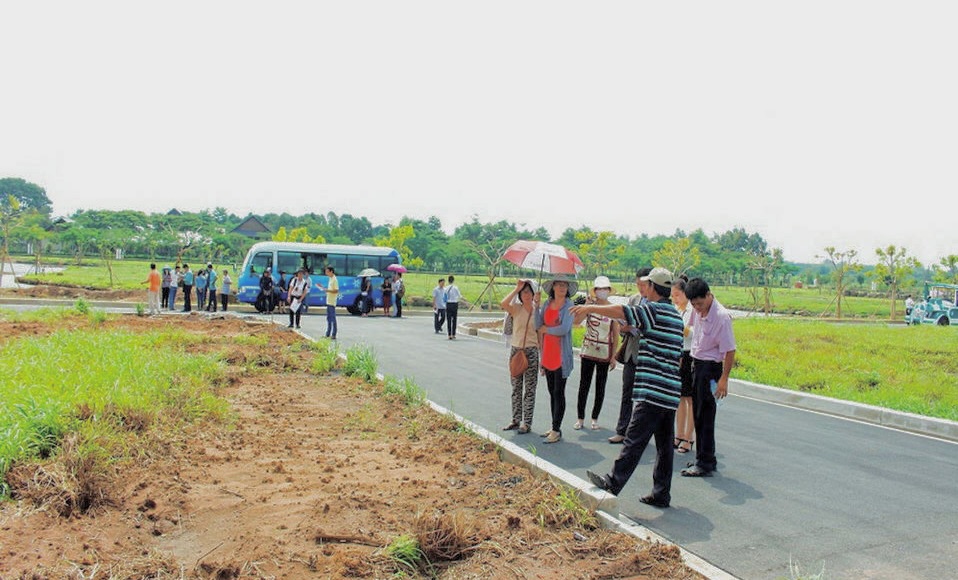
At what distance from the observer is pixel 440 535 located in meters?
4.21

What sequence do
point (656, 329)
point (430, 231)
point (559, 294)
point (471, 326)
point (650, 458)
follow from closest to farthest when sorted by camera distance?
1. point (656, 329)
2. point (650, 458)
3. point (559, 294)
4. point (471, 326)
5. point (430, 231)

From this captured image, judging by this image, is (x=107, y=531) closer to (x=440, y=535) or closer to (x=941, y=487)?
(x=440, y=535)

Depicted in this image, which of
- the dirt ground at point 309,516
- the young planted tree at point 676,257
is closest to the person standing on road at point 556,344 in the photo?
the dirt ground at point 309,516

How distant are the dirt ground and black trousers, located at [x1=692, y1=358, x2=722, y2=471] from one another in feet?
5.65

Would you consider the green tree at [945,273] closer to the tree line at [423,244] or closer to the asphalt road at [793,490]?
the tree line at [423,244]

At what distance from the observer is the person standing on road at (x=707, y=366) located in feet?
20.1

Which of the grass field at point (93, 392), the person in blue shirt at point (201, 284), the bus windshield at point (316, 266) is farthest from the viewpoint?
the bus windshield at point (316, 266)

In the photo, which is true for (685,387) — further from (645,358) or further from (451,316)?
(451,316)

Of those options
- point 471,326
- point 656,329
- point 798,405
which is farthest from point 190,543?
point 471,326

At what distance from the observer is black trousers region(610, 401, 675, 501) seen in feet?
16.5

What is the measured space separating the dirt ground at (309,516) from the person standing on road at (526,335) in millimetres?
832

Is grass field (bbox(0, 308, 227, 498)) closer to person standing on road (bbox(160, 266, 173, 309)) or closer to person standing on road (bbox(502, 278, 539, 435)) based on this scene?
person standing on road (bbox(502, 278, 539, 435))

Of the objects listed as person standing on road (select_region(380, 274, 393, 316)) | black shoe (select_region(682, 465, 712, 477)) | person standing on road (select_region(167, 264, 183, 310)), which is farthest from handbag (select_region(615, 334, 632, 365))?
person standing on road (select_region(380, 274, 393, 316))

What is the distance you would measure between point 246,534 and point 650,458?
3.91 meters
